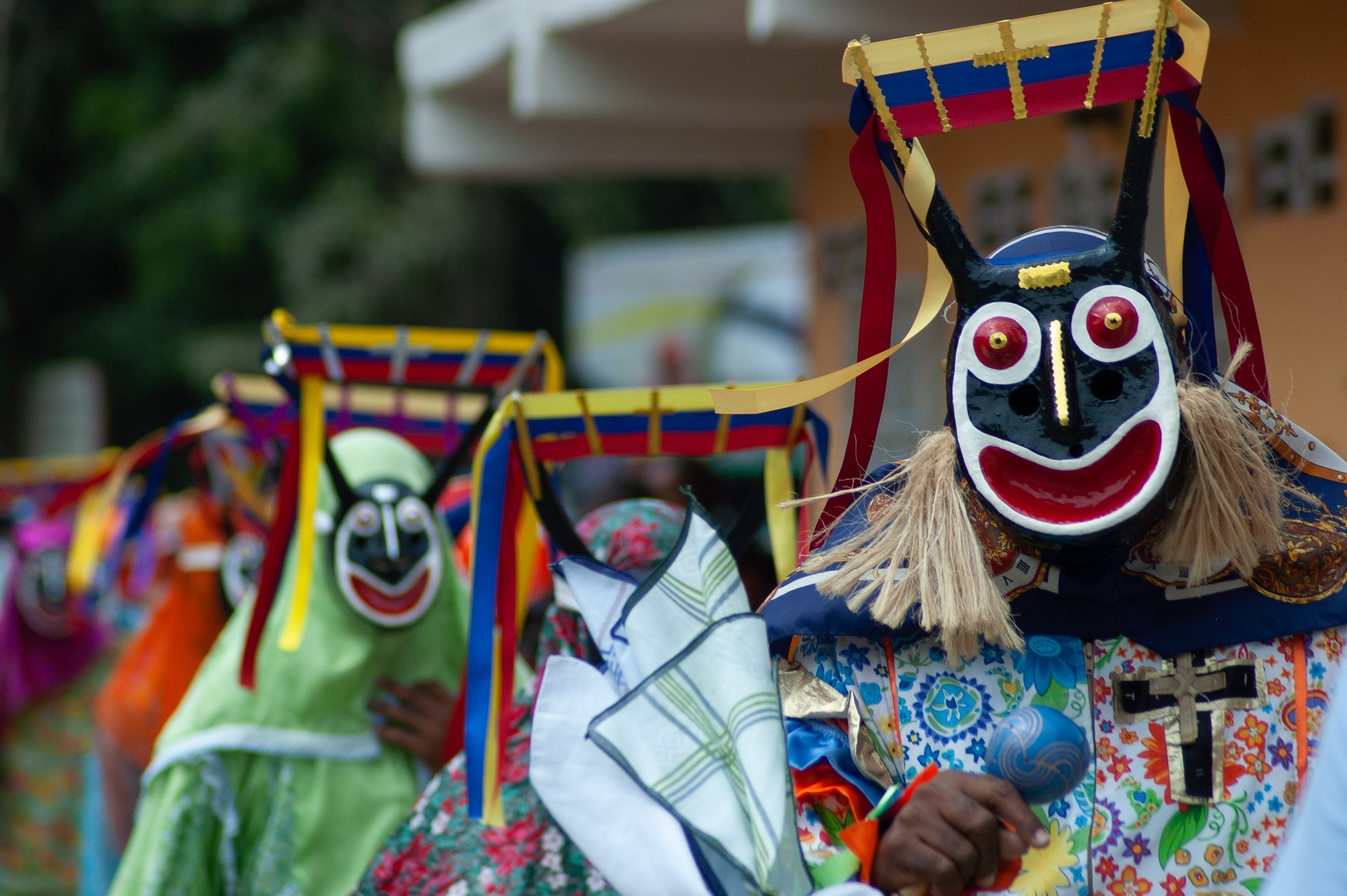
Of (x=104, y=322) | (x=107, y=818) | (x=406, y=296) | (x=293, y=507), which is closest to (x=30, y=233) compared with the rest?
(x=104, y=322)

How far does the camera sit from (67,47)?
12.0m

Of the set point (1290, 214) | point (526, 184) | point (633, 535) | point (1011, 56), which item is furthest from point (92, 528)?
point (526, 184)

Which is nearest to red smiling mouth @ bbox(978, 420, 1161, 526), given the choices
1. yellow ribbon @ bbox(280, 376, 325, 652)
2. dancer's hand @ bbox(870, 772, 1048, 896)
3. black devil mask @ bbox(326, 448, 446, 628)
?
dancer's hand @ bbox(870, 772, 1048, 896)

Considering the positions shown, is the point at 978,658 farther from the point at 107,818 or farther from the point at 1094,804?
the point at 107,818

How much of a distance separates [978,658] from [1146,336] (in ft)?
1.35

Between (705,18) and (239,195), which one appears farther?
(239,195)

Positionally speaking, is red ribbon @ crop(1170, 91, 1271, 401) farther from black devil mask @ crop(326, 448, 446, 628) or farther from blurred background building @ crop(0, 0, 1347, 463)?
black devil mask @ crop(326, 448, 446, 628)

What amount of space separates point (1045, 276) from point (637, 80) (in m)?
3.97

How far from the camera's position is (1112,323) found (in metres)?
1.59

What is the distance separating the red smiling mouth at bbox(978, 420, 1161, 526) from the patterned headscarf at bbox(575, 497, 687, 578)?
1.05 meters

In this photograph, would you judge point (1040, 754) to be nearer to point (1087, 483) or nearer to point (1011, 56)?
point (1087, 483)

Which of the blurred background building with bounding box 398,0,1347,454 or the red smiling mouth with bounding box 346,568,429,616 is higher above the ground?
the blurred background building with bounding box 398,0,1347,454

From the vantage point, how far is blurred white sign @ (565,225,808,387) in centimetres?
954

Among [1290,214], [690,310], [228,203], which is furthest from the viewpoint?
[228,203]
